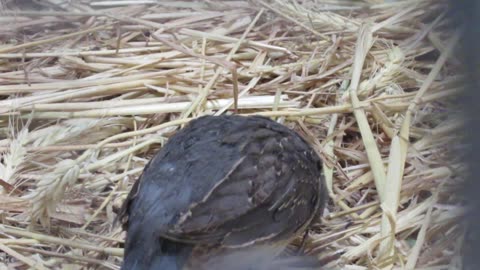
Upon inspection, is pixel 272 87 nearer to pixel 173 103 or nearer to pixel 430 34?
pixel 173 103

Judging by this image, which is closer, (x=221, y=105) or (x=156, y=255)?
(x=156, y=255)

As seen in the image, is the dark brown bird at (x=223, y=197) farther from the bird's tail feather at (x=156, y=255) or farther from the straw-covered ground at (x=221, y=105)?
the straw-covered ground at (x=221, y=105)

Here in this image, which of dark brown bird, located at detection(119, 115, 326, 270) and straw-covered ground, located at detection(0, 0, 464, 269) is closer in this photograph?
dark brown bird, located at detection(119, 115, 326, 270)

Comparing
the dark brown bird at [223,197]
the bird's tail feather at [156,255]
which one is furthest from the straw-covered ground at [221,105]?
the bird's tail feather at [156,255]

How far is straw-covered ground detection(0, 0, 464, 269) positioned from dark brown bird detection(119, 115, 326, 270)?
232mm

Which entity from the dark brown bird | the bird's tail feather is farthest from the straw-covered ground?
the bird's tail feather

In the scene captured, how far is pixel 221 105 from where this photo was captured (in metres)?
3.23

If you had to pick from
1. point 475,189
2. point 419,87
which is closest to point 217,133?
point 419,87

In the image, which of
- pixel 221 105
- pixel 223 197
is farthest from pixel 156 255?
pixel 221 105

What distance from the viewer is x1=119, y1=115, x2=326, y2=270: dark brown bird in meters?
2.24

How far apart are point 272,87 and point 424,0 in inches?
28.2

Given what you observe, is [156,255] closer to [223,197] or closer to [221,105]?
[223,197]

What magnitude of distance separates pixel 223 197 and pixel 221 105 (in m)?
0.94

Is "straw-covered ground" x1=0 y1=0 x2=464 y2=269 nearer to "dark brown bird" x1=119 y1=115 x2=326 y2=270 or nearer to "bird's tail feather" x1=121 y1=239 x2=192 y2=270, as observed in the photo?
"dark brown bird" x1=119 y1=115 x2=326 y2=270
